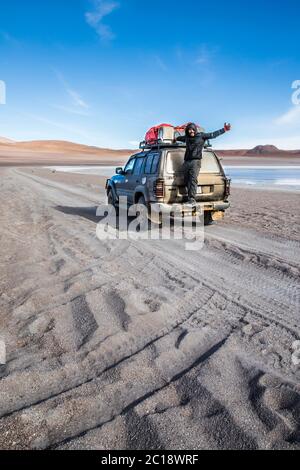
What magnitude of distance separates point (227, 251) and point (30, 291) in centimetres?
371

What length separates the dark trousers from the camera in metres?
7.87

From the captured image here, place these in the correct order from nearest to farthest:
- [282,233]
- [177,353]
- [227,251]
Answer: [177,353], [227,251], [282,233]

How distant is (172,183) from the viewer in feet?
26.3

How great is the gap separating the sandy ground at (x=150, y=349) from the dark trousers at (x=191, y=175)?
2078 millimetres

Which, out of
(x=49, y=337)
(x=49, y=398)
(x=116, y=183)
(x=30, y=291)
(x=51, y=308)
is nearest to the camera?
(x=49, y=398)

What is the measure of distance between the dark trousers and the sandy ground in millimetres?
2078

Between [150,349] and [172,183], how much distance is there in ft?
17.7

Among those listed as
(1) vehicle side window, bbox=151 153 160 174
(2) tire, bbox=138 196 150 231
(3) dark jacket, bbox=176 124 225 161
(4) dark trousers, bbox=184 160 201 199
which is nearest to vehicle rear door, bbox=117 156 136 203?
(2) tire, bbox=138 196 150 231

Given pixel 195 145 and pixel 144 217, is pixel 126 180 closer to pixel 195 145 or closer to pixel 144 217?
pixel 144 217

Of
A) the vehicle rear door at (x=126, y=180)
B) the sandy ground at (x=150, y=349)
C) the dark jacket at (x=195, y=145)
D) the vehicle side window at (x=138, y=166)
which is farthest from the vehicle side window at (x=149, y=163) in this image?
the sandy ground at (x=150, y=349)

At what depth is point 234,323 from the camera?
3.61 meters

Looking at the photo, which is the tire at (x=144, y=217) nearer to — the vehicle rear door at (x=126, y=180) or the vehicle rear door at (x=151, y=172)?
the vehicle rear door at (x=151, y=172)
